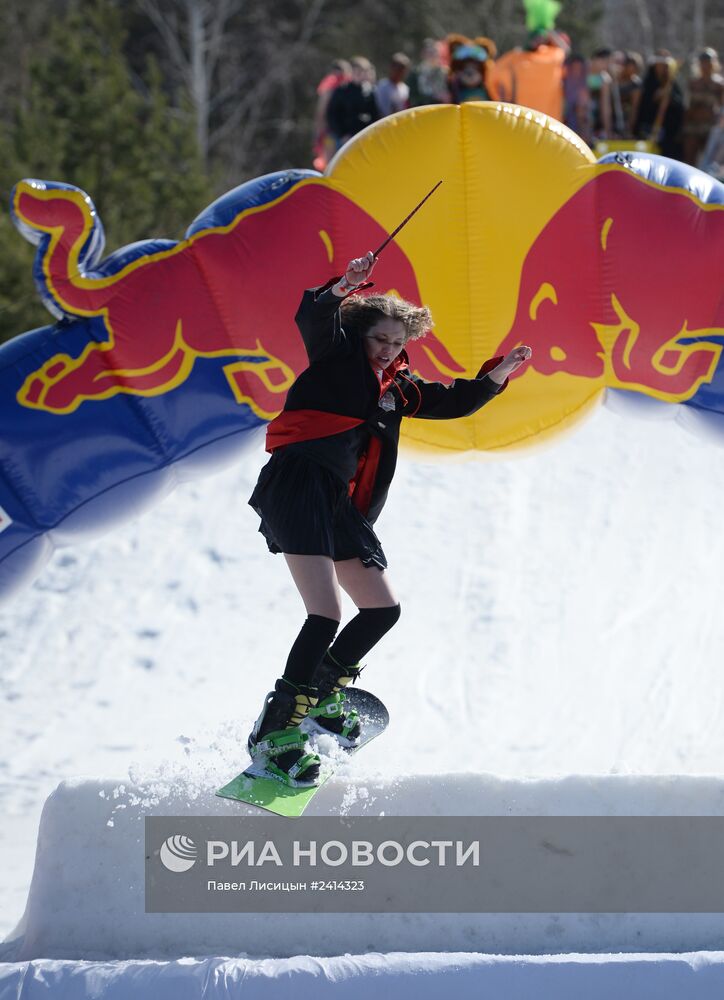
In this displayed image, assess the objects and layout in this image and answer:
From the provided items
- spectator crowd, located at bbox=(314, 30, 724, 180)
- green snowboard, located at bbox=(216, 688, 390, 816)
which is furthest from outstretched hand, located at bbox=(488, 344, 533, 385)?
spectator crowd, located at bbox=(314, 30, 724, 180)

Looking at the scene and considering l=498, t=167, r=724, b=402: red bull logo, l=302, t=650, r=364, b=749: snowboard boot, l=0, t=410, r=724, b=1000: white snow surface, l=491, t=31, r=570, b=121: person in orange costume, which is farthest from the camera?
l=491, t=31, r=570, b=121: person in orange costume

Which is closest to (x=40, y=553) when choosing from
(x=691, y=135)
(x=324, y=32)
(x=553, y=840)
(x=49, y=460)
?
(x=49, y=460)

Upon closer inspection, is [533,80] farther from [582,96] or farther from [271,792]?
[271,792]

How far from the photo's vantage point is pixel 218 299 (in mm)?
3910

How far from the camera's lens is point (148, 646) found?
5.84 m

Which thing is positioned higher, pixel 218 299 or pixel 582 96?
pixel 218 299

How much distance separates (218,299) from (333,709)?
150 cm

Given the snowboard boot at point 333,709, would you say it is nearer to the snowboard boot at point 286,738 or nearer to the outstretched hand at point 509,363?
the snowboard boot at point 286,738

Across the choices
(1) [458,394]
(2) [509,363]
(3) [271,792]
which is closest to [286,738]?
(3) [271,792]

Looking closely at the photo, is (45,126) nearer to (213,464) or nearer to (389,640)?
(389,640)

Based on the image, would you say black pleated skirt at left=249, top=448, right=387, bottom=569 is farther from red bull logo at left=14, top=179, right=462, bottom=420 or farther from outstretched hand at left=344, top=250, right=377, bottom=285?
red bull logo at left=14, top=179, right=462, bottom=420

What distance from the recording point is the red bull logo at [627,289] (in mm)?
3840

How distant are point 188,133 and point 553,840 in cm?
867

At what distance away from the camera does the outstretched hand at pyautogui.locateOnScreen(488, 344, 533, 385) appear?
3232 mm
